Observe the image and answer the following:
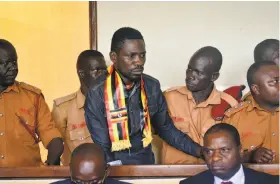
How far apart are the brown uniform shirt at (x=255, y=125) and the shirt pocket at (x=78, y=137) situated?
922mm

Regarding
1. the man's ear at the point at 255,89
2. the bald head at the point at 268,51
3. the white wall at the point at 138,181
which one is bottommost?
the white wall at the point at 138,181

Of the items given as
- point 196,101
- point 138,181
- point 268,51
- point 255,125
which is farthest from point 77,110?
point 268,51

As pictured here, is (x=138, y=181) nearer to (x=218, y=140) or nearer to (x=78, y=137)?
(x=218, y=140)

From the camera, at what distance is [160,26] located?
441 centimetres

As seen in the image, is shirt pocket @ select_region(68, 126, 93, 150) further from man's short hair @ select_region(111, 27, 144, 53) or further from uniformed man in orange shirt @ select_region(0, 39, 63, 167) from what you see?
man's short hair @ select_region(111, 27, 144, 53)

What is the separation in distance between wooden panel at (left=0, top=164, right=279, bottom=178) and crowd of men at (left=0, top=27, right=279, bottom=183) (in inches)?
5.3

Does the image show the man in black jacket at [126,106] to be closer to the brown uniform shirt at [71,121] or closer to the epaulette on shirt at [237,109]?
the epaulette on shirt at [237,109]

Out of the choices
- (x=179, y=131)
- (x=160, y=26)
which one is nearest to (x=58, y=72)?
(x=160, y=26)

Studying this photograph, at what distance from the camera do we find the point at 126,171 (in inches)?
114

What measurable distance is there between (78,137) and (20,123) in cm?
42

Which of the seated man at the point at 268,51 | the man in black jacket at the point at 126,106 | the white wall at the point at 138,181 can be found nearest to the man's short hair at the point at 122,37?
the man in black jacket at the point at 126,106

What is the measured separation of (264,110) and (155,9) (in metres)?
1.62

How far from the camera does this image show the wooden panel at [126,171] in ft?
9.48

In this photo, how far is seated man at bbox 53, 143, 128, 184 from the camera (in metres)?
2.60
